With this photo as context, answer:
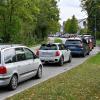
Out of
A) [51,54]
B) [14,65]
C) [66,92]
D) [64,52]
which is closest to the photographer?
[66,92]

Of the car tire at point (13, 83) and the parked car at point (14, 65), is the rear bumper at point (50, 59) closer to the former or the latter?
the parked car at point (14, 65)

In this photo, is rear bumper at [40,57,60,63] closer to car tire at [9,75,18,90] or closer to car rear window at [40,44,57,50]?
car rear window at [40,44,57,50]

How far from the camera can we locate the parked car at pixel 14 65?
1288cm

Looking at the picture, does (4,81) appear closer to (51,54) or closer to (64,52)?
(51,54)

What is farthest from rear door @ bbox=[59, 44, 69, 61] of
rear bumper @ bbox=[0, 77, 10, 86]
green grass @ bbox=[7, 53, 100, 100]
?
rear bumper @ bbox=[0, 77, 10, 86]

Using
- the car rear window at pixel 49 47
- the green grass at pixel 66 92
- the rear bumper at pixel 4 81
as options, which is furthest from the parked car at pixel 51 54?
the rear bumper at pixel 4 81

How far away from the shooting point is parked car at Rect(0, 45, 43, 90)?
12875 millimetres

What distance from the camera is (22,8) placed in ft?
133

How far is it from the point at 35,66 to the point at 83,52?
16549 millimetres

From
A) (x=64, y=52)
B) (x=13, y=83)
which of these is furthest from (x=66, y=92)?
(x=64, y=52)

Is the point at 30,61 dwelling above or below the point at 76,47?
above

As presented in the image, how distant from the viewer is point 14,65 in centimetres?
1341

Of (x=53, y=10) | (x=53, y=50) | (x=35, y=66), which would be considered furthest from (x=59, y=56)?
(x=53, y=10)

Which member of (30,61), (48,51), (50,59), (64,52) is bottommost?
(50,59)
